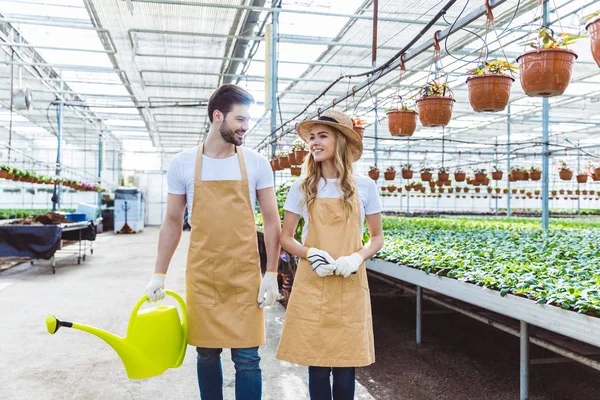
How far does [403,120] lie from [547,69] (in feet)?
5.02

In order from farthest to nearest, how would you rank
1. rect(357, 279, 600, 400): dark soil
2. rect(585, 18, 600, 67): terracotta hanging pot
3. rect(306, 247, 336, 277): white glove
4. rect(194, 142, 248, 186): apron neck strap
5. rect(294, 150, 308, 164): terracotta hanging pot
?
rect(294, 150, 308, 164): terracotta hanging pot, rect(357, 279, 600, 400): dark soil, rect(194, 142, 248, 186): apron neck strap, rect(306, 247, 336, 277): white glove, rect(585, 18, 600, 67): terracotta hanging pot

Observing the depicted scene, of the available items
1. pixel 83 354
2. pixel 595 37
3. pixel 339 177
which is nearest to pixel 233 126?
pixel 339 177

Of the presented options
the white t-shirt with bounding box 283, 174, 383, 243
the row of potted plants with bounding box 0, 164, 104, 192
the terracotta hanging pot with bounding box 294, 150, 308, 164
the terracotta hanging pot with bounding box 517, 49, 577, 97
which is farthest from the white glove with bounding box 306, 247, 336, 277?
the row of potted plants with bounding box 0, 164, 104, 192

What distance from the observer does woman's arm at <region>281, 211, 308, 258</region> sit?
200 cm

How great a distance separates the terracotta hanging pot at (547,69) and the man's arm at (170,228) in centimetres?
162

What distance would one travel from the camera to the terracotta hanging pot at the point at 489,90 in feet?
8.63

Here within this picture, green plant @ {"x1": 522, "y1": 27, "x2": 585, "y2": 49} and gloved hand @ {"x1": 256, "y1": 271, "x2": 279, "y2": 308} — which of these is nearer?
gloved hand @ {"x1": 256, "y1": 271, "x2": 279, "y2": 308}

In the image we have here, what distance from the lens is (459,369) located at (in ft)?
11.4

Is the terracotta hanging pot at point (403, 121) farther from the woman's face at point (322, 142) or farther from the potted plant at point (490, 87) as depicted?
the woman's face at point (322, 142)

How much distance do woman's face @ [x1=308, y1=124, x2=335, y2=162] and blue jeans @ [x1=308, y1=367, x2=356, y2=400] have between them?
2.76 ft

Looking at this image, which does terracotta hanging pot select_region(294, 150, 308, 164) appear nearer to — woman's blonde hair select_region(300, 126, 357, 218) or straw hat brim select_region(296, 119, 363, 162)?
straw hat brim select_region(296, 119, 363, 162)

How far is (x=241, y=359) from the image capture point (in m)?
1.97

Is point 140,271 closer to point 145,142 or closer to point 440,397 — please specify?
point 440,397

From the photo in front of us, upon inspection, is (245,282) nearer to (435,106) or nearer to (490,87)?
(490,87)
